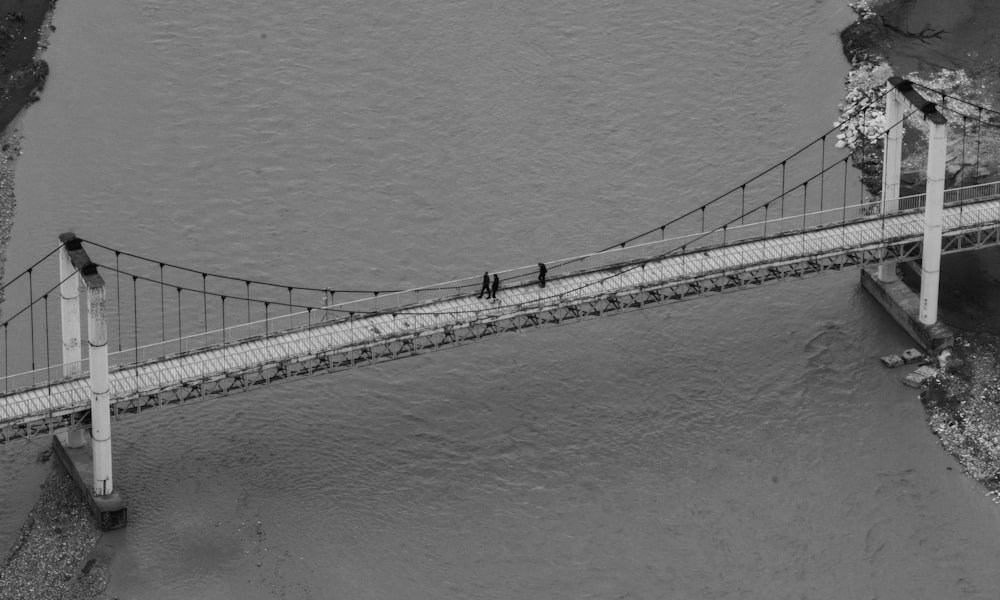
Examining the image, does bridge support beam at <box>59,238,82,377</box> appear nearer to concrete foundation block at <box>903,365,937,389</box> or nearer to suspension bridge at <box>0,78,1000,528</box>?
suspension bridge at <box>0,78,1000,528</box>

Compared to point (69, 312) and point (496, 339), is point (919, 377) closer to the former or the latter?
point (496, 339)

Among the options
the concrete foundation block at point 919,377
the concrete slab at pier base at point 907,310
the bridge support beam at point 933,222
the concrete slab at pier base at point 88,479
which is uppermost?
the bridge support beam at point 933,222

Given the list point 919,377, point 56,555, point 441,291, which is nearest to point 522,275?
point 441,291

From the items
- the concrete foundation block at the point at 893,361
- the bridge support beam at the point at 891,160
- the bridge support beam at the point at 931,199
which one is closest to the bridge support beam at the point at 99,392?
the concrete foundation block at the point at 893,361

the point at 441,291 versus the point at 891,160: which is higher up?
the point at 891,160

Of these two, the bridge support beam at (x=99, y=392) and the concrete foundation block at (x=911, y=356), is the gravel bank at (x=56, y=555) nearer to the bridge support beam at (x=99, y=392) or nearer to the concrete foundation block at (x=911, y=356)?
the bridge support beam at (x=99, y=392)

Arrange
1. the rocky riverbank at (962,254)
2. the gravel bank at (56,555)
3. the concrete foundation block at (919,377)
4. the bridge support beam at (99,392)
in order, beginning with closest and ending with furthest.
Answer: the bridge support beam at (99,392)
the gravel bank at (56,555)
the rocky riverbank at (962,254)
the concrete foundation block at (919,377)
